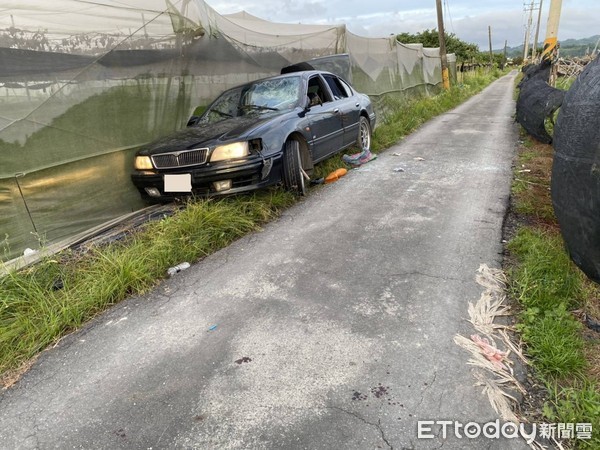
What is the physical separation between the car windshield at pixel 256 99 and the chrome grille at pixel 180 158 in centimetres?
115

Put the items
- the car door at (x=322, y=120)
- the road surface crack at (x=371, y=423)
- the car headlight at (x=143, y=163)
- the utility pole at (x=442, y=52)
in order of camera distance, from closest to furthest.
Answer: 1. the road surface crack at (x=371, y=423)
2. the car headlight at (x=143, y=163)
3. the car door at (x=322, y=120)
4. the utility pole at (x=442, y=52)

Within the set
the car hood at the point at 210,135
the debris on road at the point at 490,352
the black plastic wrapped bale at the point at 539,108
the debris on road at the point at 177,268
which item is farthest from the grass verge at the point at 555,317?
the black plastic wrapped bale at the point at 539,108

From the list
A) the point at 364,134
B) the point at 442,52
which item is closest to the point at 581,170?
the point at 364,134

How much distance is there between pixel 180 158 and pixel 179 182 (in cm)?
26

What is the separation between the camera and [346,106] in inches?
255

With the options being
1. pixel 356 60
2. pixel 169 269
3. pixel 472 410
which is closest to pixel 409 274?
pixel 472 410

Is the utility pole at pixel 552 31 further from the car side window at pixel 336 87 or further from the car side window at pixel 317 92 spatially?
the car side window at pixel 317 92

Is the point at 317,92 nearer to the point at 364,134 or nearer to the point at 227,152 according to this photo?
the point at 364,134

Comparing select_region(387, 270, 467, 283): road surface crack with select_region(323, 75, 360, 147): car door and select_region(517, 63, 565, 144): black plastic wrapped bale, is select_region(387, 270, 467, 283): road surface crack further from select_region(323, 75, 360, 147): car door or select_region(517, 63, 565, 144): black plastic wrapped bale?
select_region(517, 63, 565, 144): black plastic wrapped bale

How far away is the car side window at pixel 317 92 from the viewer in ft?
18.7

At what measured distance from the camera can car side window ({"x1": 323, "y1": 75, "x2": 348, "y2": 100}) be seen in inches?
251

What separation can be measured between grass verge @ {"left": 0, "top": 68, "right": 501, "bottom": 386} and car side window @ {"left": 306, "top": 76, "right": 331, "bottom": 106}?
66.4 inches

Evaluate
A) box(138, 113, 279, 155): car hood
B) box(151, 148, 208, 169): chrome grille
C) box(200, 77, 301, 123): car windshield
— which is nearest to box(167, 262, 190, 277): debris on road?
box(151, 148, 208, 169): chrome grille

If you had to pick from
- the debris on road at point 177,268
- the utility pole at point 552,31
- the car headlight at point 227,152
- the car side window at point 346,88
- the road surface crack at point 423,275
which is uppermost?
the utility pole at point 552,31
